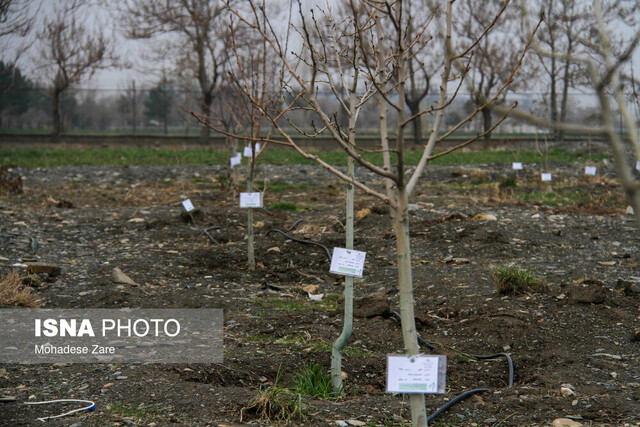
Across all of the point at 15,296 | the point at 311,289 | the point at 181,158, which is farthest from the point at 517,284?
the point at 181,158

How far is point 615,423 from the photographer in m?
3.21

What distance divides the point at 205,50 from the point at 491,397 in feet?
73.7

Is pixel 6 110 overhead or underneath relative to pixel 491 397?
overhead

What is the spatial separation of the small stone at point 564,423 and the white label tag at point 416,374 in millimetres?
1038

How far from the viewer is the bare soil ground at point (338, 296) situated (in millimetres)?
3445

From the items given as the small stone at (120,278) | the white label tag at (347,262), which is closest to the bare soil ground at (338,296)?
the small stone at (120,278)

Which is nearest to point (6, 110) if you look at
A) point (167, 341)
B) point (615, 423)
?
point (167, 341)

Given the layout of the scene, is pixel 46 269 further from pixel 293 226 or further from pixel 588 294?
pixel 588 294

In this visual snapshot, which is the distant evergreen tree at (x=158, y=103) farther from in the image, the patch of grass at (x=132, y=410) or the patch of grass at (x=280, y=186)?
the patch of grass at (x=132, y=410)

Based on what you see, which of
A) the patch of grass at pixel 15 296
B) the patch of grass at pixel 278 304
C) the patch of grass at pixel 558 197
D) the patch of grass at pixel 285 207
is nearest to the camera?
the patch of grass at pixel 15 296

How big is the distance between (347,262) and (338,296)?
2643mm

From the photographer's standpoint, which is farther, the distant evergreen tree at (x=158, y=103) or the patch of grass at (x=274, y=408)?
the distant evergreen tree at (x=158, y=103)

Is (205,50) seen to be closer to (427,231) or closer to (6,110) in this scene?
(6,110)

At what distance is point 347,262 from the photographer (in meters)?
3.55
